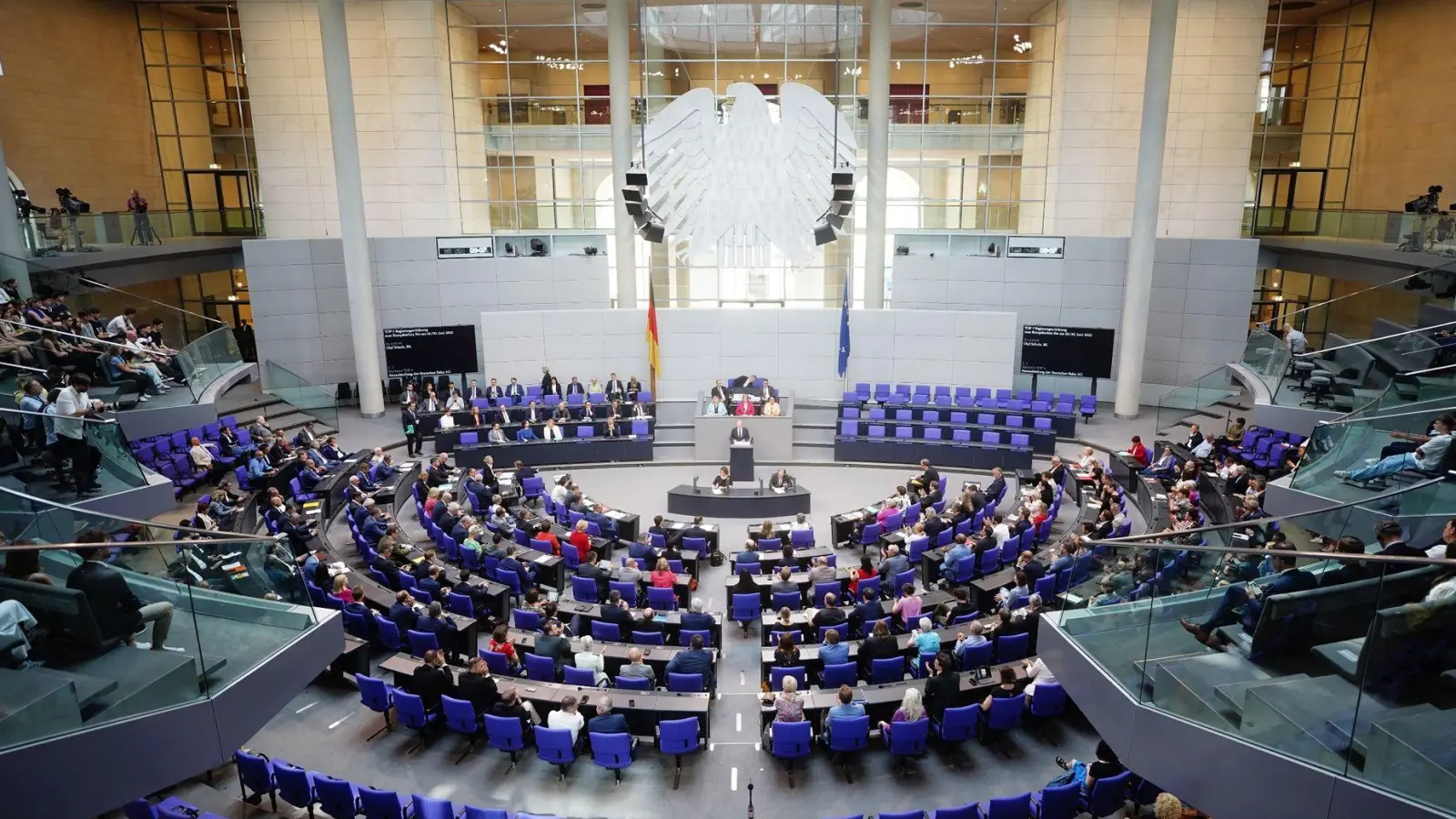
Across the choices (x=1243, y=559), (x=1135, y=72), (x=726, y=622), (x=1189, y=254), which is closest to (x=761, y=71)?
(x=1135, y=72)

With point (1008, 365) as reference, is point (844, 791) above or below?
below

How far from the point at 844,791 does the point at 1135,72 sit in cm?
2037

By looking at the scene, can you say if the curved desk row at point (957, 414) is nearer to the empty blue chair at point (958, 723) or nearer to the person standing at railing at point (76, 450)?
the empty blue chair at point (958, 723)

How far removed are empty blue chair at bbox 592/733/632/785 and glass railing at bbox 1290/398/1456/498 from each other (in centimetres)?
830

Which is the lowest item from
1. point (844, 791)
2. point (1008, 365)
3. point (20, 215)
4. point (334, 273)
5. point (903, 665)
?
point (844, 791)

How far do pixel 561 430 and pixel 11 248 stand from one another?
10.7 meters

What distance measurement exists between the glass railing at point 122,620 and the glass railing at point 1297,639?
21.6ft

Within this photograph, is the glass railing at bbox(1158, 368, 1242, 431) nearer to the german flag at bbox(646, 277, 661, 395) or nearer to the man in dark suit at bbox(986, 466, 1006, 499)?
the man in dark suit at bbox(986, 466, 1006, 499)

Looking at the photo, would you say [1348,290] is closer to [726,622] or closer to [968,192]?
[968,192]

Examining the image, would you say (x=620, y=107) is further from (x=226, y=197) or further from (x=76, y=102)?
(x=76, y=102)

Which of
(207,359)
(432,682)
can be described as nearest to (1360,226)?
(432,682)

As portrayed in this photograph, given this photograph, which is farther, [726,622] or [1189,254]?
[1189,254]

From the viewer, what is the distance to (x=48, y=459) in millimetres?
9570

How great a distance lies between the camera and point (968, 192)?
2416 centimetres
